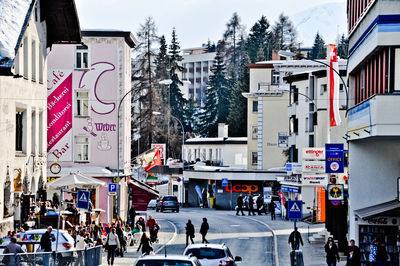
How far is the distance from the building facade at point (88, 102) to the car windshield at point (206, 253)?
30.4 metres

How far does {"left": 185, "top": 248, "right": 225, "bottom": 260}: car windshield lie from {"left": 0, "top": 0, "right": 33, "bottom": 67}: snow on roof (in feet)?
25.7

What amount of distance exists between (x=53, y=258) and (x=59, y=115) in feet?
109

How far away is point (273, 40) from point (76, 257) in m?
129

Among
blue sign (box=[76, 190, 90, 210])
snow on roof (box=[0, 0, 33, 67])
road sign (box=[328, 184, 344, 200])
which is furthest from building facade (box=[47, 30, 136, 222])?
blue sign (box=[76, 190, 90, 210])

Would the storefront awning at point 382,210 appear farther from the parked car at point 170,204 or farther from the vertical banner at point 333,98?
the parked car at point 170,204

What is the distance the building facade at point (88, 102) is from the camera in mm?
55094

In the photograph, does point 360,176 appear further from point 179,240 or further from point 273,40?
point 273,40

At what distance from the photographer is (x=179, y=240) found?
47.0 meters

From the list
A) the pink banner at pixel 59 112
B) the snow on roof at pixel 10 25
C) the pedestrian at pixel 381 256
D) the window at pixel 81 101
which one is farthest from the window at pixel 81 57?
the pedestrian at pixel 381 256

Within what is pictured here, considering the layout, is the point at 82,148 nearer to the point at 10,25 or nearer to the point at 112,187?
the point at 112,187

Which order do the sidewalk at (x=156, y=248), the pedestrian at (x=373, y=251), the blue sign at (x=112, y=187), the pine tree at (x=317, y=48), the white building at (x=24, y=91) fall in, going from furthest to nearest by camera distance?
the pine tree at (x=317, y=48), the blue sign at (x=112, y=187), the sidewalk at (x=156, y=248), the pedestrian at (x=373, y=251), the white building at (x=24, y=91)

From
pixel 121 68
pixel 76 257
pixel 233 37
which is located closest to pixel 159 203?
pixel 121 68

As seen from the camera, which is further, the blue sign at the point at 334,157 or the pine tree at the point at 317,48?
the pine tree at the point at 317,48

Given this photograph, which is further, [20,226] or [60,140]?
[60,140]
